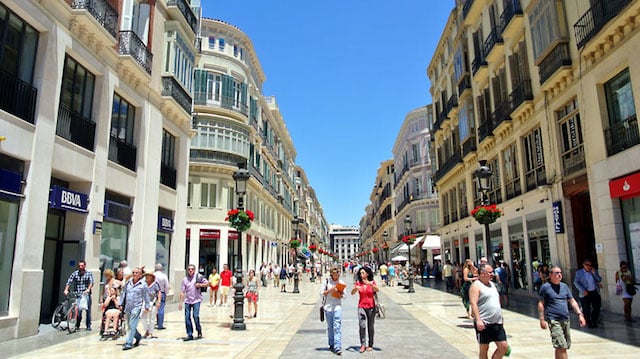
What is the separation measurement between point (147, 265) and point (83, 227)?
13.4ft

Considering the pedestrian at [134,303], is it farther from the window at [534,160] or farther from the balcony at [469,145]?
the balcony at [469,145]

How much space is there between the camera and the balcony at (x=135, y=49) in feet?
48.5

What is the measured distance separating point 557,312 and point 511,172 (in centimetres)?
1668

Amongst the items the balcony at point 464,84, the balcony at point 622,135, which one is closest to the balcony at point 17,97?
the balcony at point 622,135

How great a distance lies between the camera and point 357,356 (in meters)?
Result: 8.25

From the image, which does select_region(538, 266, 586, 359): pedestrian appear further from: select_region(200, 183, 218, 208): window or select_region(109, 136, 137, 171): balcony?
select_region(200, 183, 218, 208): window

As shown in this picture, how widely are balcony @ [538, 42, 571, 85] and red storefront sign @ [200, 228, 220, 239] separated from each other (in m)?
22.2

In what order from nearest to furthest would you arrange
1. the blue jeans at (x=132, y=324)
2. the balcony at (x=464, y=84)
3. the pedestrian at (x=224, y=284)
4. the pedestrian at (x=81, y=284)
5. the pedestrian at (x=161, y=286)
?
the blue jeans at (x=132, y=324) < the pedestrian at (x=81, y=284) < the pedestrian at (x=161, y=286) < the pedestrian at (x=224, y=284) < the balcony at (x=464, y=84)

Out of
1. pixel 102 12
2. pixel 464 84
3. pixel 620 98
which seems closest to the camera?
pixel 620 98

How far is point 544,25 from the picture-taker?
55.7 feet

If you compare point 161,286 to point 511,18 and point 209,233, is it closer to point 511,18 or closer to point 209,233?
point 511,18

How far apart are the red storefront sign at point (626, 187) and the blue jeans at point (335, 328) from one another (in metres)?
9.24

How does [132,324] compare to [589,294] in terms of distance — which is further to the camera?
[589,294]

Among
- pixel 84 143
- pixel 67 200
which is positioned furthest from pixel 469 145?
pixel 67 200
